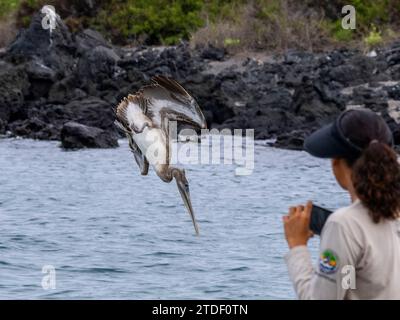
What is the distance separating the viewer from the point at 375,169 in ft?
11.9

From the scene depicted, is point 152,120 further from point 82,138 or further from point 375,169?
point 82,138

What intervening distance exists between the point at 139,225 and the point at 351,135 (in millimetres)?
13127

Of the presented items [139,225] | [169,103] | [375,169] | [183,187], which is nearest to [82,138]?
[139,225]

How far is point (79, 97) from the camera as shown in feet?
97.9

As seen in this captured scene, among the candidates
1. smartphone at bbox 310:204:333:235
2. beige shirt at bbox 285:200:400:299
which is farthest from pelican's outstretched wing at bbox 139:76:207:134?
beige shirt at bbox 285:200:400:299

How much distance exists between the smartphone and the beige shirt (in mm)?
117

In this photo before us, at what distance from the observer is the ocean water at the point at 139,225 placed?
11898mm

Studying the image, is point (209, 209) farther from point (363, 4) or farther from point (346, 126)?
point (363, 4)

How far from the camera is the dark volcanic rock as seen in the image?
1007 inches

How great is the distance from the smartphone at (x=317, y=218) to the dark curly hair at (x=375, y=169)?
140mm

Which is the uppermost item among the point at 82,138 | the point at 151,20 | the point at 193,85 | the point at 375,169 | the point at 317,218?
the point at 151,20

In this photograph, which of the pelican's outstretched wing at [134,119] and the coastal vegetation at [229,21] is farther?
the coastal vegetation at [229,21]

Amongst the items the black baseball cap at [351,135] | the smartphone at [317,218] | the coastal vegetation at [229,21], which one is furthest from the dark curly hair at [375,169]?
the coastal vegetation at [229,21]

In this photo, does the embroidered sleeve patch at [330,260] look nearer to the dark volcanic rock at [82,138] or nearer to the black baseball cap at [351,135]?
the black baseball cap at [351,135]
